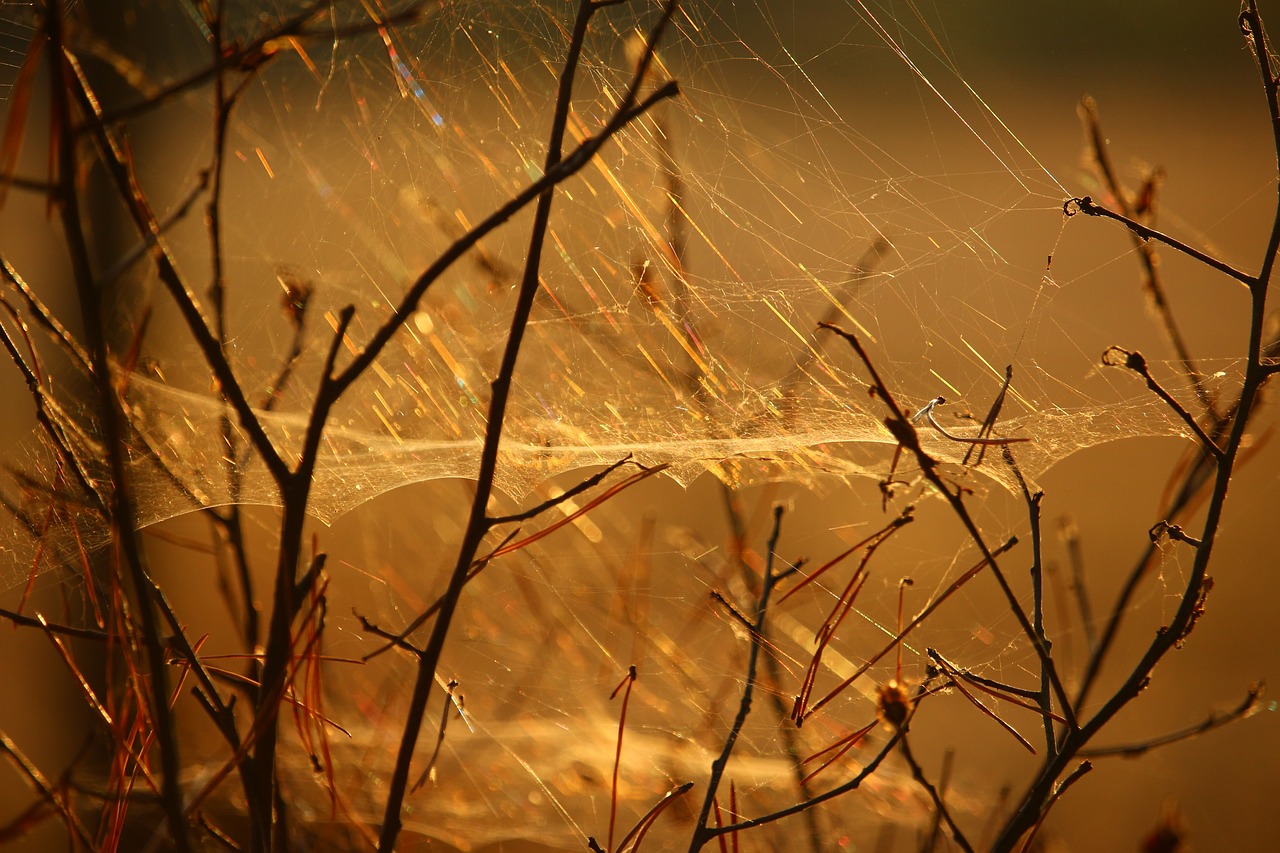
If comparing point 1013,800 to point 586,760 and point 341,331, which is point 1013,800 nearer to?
point 586,760

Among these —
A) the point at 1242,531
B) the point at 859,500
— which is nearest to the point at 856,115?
the point at 859,500

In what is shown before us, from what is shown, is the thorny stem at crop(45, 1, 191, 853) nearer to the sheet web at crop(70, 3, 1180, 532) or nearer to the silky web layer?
the silky web layer

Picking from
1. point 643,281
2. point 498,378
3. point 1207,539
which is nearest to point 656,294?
point 643,281

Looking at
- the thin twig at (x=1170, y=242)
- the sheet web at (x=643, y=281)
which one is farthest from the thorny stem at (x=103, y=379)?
the thin twig at (x=1170, y=242)

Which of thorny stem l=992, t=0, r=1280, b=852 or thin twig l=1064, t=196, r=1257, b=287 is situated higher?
thin twig l=1064, t=196, r=1257, b=287

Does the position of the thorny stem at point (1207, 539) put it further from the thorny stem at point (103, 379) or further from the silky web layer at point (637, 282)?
the thorny stem at point (103, 379)

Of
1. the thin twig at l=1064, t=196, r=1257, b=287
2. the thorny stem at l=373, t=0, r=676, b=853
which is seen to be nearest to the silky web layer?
the thin twig at l=1064, t=196, r=1257, b=287

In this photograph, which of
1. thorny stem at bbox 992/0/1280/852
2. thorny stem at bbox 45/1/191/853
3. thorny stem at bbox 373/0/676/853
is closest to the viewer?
thorny stem at bbox 45/1/191/853

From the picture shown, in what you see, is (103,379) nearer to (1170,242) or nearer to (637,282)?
(1170,242)
